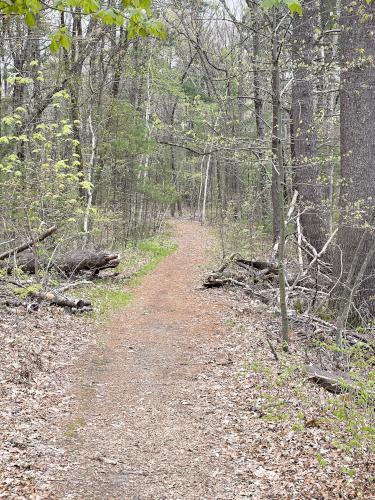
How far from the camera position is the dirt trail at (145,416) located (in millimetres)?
4389

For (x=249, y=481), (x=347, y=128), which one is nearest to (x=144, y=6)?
(x=249, y=481)

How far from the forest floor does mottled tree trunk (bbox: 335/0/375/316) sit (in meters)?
1.95

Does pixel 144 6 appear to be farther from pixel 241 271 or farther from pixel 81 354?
pixel 241 271

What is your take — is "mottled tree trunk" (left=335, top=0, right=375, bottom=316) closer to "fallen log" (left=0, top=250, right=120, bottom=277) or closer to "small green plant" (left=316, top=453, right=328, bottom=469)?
"small green plant" (left=316, top=453, right=328, bottom=469)

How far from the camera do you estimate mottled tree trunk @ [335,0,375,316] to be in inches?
335

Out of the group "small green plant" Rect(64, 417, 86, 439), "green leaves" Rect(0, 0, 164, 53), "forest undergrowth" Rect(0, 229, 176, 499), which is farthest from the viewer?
"small green plant" Rect(64, 417, 86, 439)

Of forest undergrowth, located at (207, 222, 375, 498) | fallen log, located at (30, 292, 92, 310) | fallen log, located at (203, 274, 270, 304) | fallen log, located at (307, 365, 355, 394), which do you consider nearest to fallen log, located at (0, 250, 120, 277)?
fallen log, located at (30, 292, 92, 310)

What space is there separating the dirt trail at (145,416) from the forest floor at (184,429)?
0.02 m

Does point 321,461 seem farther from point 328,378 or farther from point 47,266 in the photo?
point 47,266

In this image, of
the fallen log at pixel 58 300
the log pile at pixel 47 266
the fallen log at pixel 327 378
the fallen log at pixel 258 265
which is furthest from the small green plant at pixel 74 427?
the fallen log at pixel 258 265

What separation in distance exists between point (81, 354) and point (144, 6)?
20.0ft

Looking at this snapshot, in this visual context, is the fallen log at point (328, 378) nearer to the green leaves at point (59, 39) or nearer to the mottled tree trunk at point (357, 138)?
the mottled tree trunk at point (357, 138)

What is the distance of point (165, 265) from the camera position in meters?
17.4

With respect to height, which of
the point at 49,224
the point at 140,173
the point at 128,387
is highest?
the point at 140,173
